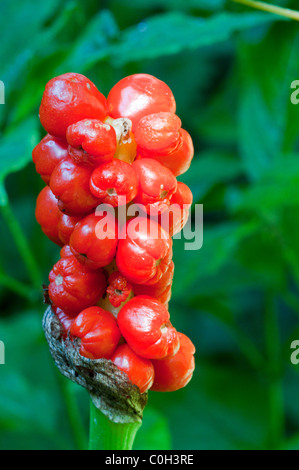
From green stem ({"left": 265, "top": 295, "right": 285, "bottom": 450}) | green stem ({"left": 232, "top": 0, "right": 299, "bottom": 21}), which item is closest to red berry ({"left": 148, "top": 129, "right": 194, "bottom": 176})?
green stem ({"left": 232, "top": 0, "right": 299, "bottom": 21})

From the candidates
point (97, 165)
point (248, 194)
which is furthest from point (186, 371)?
point (248, 194)

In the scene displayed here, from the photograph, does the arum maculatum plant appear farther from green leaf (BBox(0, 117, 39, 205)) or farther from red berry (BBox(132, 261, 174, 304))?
green leaf (BBox(0, 117, 39, 205))

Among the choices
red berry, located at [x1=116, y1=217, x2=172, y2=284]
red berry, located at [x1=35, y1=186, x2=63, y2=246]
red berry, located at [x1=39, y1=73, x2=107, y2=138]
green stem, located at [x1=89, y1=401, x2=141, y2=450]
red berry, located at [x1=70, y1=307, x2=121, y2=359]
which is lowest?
green stem, located at [x1=89, y1=401, x2=141, y2=450]

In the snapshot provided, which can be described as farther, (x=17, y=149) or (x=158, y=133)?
(x=17, y=149)

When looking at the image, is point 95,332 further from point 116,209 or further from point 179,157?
point 179,157

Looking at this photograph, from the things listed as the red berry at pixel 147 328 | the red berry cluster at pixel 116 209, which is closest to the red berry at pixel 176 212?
the red berry cluster at pixel 116 209

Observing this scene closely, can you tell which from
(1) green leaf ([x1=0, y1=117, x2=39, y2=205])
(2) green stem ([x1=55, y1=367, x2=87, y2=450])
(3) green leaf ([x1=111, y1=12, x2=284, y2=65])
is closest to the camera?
(1) green leaf ([x1=0, y1=117, x2=39, y2=205])

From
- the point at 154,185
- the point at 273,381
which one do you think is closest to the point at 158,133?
the point at 154,185
